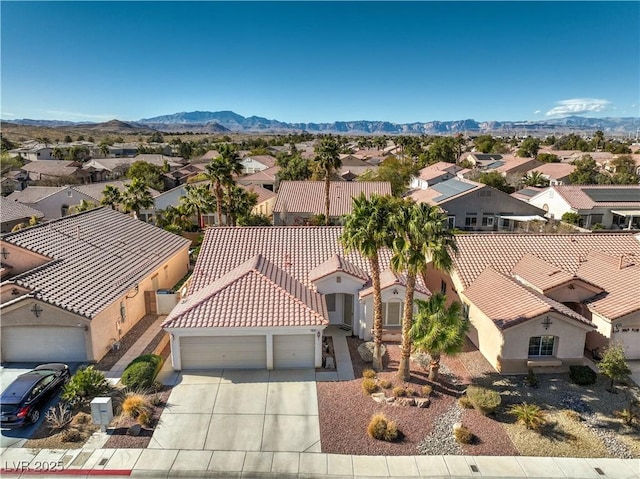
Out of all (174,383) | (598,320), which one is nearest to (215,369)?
(174,383)

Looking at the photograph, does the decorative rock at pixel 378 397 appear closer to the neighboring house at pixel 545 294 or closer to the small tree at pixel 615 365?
the neighboring house at pixel 545 294

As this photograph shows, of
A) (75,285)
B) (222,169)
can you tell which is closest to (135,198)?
(222,169)

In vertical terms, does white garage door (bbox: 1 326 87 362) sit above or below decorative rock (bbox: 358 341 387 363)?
above

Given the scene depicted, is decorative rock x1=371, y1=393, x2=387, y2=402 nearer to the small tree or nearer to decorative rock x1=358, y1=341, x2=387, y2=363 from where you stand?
decorative rock x1=358, y1=341, x2=387, y2=363

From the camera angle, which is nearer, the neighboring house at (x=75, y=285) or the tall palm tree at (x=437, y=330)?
the tall palm tree at (x=437, y=330)

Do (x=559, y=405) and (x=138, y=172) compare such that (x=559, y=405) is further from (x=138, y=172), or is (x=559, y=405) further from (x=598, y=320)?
(x=138, y=172)

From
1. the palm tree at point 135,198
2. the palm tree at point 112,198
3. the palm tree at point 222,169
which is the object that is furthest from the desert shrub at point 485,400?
the palm tree at point 112,198

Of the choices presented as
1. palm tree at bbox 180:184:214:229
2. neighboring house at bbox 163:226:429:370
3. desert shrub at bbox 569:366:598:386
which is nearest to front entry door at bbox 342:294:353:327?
neighboring house at bbox 163:226:429:370
